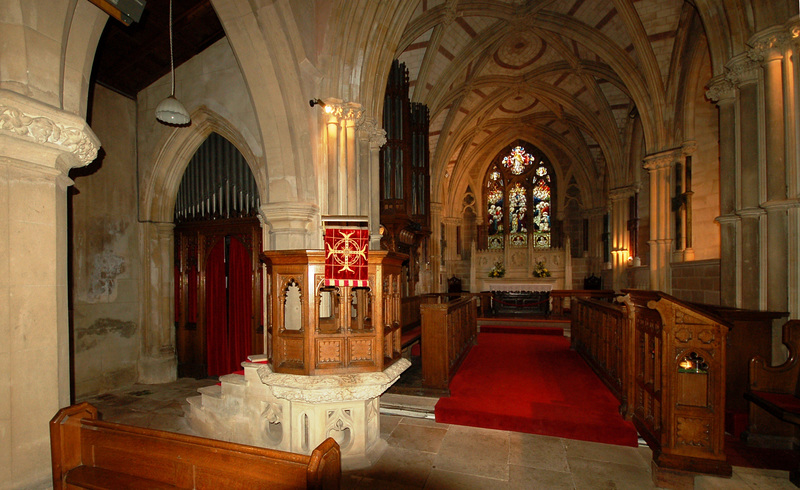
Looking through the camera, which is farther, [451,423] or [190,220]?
[190,220]

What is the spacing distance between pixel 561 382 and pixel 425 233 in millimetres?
4803

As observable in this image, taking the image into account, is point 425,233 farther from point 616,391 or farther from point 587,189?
point 587,189

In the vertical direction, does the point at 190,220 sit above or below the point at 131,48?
below

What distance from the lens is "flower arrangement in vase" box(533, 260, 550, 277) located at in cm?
1393

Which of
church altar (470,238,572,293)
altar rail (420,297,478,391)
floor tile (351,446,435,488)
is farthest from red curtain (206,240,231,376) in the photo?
church altar (470,238,572,293)

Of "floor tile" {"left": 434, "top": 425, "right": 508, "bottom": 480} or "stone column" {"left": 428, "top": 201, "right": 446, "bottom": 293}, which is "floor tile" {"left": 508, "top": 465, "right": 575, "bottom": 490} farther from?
"stone column" {"left": 428, "top": 201, "right": 446, "bottom": 293}

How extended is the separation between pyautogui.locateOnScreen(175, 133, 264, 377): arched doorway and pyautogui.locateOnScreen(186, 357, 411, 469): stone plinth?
2.46 metres

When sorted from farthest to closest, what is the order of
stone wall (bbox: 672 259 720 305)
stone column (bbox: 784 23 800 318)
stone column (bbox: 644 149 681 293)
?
stone column (bbox: 644 149 681 293), stone wall (bbox: 672 259 720 305), stone column (bbox: 784 23 800 318)

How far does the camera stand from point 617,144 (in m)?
10.8

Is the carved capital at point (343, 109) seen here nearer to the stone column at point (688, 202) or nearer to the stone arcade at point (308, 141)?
the stone arcade at point (308, 141)

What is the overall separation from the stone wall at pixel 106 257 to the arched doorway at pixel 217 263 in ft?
2.31

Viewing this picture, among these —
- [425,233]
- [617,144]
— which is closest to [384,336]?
[425,233]

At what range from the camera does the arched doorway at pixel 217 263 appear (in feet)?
20.0

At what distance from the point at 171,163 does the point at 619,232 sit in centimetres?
1128
